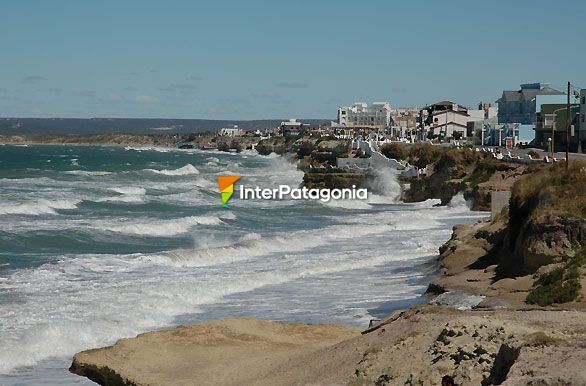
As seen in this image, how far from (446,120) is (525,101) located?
23.6 metres

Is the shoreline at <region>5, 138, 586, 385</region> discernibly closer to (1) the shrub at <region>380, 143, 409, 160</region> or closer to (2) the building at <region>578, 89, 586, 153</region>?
(2) the building at <region>578, 89, 586, 153</region>

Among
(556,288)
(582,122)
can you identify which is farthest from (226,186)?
(556,288)

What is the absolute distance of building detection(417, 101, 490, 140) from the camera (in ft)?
332

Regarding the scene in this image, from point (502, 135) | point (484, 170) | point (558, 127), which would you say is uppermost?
point (558, 127)

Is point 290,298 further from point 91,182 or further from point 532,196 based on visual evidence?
point 91,182

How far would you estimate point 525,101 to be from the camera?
80.6 metres

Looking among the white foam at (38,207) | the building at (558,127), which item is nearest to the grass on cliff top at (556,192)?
the white foam at (38,207)

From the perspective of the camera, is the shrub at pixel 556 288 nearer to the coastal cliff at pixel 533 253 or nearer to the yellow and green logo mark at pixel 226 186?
the coastal cliff at pixel 533 253

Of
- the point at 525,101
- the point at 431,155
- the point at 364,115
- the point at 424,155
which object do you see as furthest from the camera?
the point at 364,115

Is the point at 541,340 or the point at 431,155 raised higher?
the point at 431,155

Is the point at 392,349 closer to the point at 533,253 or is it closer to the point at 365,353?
the point at 365,353

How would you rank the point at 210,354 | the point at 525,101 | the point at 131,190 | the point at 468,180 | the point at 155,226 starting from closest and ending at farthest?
the point at 210,354, the point at 155,226, the point at 468,180, the point at 131,190, the point at 525,101

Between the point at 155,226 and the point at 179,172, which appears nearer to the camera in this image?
the point at 155,226

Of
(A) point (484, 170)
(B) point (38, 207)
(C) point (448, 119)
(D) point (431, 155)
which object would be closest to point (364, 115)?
(C) point (448, 119)
